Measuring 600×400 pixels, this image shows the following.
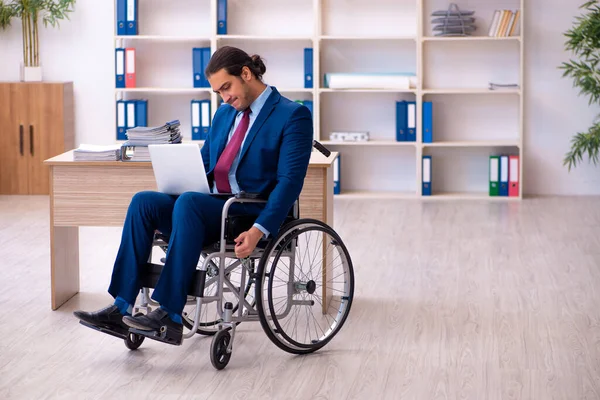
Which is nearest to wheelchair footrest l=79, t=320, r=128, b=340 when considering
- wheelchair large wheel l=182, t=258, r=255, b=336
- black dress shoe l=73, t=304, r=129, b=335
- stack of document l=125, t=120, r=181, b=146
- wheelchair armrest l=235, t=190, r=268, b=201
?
black dress shoe l=73, t=304, r=129, b=335

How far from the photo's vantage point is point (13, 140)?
276 inches

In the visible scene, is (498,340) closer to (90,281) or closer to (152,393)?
(152,393)

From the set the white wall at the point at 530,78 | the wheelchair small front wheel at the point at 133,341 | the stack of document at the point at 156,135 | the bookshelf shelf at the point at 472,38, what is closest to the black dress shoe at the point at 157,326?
the wheelchair small front wheel at the point at 133,341

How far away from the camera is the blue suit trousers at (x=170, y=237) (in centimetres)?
314

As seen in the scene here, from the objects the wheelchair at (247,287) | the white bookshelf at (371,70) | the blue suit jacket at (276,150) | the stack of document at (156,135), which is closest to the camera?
the wheelchair at (247,287)

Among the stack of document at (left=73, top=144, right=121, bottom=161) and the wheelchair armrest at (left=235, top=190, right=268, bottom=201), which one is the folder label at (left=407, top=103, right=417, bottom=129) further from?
the wheelchair armrest at (left=235, top=190, right=268, bottom=201)

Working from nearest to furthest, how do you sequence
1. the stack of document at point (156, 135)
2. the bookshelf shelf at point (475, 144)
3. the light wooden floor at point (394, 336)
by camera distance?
the light wooden floor at point (394, 336), the stack of document at point (156, 135), the bookshelf shelf at point (475, 144)

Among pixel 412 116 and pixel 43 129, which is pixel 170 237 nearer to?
pixel 412 116

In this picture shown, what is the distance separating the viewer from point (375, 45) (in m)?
7.12

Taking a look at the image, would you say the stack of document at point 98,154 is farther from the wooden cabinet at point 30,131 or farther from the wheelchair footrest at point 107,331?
the wooden cabinet at point 30,131

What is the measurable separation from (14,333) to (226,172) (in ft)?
3.43

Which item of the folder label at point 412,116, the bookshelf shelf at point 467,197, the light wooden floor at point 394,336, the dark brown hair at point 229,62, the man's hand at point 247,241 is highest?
the dark brown hair at point 229,62

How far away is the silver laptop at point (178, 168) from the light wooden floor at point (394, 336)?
1.93ft

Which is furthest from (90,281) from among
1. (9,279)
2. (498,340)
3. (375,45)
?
(375,45)
